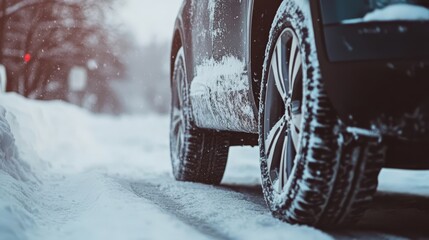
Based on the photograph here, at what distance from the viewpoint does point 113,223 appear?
2479 millimetres


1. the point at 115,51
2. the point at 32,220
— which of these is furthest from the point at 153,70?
the point at 32,220

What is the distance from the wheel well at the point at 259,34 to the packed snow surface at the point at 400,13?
1046mm

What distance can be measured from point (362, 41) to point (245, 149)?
765 centimetres

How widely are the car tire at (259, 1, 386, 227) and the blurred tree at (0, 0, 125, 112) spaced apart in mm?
18214

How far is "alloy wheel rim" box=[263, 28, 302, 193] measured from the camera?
93.9 inches

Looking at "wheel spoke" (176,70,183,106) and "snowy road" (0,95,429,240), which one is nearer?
"snowy road" (0,95,429,240)

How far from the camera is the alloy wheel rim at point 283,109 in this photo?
2.38 meters

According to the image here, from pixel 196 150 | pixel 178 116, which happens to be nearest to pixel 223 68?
pixel 196 150

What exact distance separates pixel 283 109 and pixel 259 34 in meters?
0.51

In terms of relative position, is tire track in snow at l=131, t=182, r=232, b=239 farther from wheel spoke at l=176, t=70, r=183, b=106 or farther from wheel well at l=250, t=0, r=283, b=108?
wheel spoke at l=176, t=70, r=183, b=106

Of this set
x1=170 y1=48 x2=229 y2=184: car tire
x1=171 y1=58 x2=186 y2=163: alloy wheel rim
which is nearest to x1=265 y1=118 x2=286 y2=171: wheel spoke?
x1=170 y1=48 x2=229 y2=184: car tire

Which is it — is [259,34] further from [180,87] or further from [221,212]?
[180,87]

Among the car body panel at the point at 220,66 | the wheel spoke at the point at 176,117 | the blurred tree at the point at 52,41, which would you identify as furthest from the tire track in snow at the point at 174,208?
the blurred tree at the point at 52,41

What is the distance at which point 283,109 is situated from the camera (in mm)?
2693
